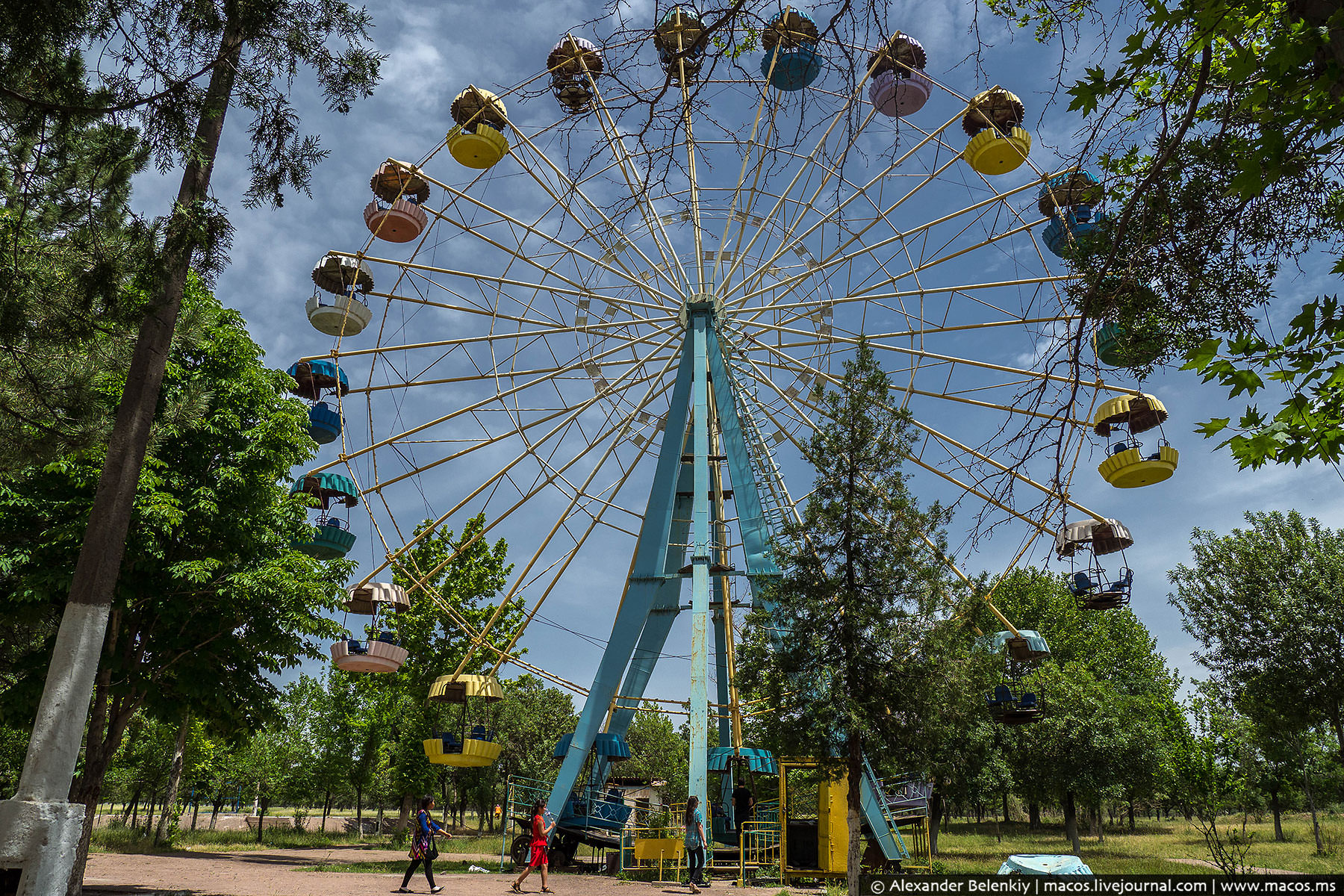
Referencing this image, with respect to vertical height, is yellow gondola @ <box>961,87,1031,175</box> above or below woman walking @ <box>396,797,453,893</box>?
above

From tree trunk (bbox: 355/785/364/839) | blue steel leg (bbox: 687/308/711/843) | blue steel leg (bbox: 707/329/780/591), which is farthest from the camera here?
tree trunk (bbox: 355/785/364/839)

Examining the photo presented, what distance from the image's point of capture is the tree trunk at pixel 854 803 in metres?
10.8

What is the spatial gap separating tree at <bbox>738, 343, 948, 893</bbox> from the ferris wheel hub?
6885mm

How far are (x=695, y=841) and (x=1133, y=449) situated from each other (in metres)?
10.3

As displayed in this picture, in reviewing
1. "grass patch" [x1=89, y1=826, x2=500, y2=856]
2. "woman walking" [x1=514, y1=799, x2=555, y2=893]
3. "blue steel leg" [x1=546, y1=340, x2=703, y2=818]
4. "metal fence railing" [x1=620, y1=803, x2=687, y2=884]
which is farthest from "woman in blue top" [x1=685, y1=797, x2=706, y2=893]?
"grass patch" [x1=89, y1=826, x2=500, y2=856]

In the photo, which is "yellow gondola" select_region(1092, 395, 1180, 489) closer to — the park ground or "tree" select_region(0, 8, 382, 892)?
the park ground

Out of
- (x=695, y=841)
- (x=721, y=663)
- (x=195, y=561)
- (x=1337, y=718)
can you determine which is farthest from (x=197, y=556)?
(x=1337, y=718)

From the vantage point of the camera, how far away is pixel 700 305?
19.4 metres

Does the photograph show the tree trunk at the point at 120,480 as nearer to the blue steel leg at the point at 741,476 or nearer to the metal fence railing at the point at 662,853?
the metal fence railing at the point at 662,853

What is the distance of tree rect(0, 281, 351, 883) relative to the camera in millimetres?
11977

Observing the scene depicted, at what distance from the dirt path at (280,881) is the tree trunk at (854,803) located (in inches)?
102

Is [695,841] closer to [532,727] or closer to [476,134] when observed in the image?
[476,134]

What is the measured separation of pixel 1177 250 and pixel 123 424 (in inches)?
311

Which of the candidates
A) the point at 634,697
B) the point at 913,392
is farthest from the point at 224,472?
the point at 913,392
